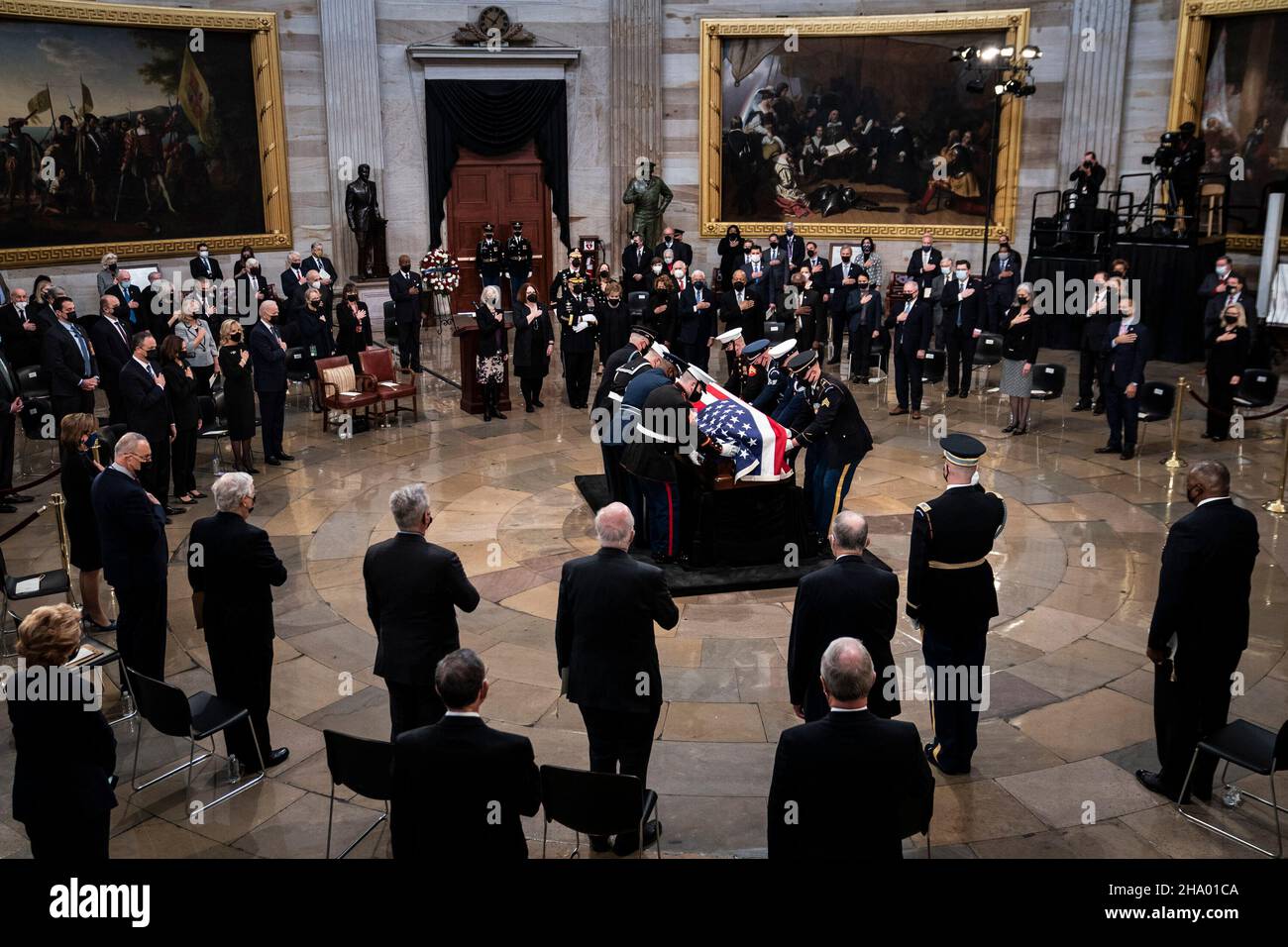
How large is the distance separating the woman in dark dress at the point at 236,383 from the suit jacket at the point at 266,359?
30cm

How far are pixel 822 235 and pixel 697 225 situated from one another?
2.42 m

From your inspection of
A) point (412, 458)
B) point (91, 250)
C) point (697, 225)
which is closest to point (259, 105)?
point (91, 250)

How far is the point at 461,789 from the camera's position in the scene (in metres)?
4.34

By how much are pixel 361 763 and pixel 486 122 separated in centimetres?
1826

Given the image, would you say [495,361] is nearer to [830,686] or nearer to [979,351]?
[979,351]

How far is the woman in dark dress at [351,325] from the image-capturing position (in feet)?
49.7

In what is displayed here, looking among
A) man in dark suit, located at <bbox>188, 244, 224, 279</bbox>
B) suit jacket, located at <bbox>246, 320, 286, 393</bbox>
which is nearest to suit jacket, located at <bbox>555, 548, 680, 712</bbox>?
suit jacket, located at <bbox>246, 320, 286, 393</bbox>

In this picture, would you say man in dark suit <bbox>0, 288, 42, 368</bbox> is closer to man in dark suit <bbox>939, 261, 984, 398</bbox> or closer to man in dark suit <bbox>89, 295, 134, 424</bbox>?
man in dark suit <bbox>89, 295, 134, 424</bbox>

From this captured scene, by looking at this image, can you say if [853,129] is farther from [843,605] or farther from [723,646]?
[843,605]

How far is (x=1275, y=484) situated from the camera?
11836 millimetres

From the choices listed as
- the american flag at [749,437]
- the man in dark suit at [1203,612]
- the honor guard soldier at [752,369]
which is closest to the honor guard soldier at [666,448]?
the american flag at [749,437]

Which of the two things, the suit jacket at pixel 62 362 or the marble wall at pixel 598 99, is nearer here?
the suit jacket at pixel 62 362

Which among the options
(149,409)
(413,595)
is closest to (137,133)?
(149,409)

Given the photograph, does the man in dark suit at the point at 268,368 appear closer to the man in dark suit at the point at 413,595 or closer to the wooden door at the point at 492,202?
the man in dark suit at the point at 413,595
